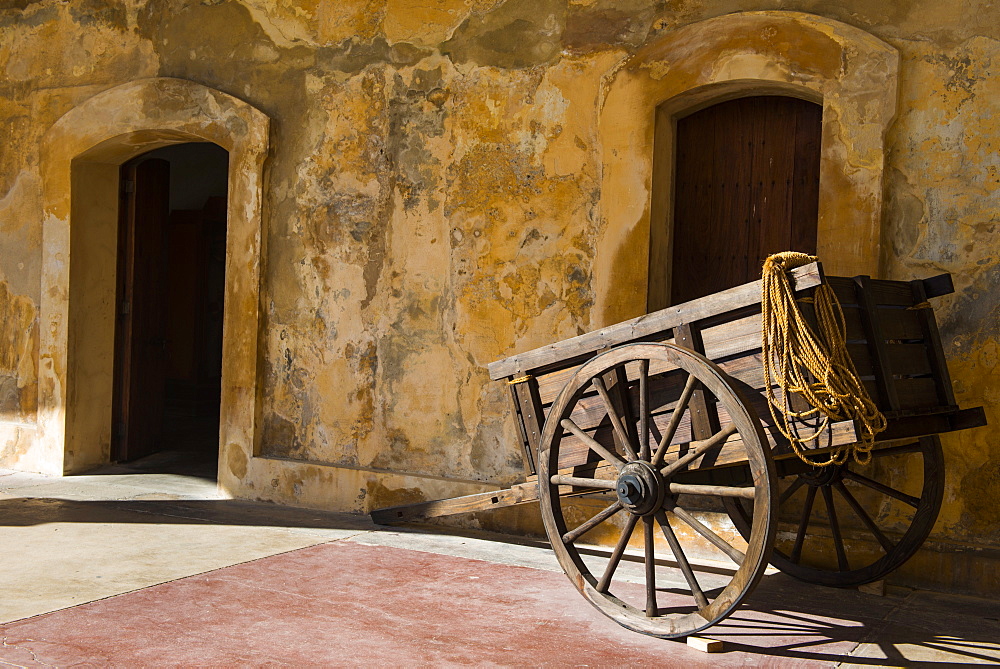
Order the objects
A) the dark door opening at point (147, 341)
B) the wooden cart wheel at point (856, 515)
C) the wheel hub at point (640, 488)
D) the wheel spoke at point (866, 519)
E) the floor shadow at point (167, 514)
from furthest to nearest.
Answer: the dark door opening at point (147, 341) < the floor shadow at point (167, 514) < the wheel spoke at point (866, 519) < the wooden cart wheel at point (856, 515) < the wheel hub at point (640, 488)

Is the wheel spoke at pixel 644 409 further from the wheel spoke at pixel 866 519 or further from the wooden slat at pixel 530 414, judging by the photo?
the wheel spoke at pixel 866 519

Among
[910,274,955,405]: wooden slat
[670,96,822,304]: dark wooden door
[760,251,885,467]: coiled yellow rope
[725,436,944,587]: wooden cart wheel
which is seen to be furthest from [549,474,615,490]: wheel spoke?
[670,96,822,304]: dark wooden door

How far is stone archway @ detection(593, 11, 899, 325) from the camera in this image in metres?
4.41

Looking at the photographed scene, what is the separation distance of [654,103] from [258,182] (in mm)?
2722

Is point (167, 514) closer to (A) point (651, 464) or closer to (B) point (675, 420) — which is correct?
(A) point (651, 464)

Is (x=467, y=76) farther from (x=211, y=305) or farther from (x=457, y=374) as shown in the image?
(x=211, y=305)

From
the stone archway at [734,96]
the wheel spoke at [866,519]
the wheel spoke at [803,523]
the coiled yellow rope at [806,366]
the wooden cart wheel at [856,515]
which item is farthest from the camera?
the stone archway at [734,96]

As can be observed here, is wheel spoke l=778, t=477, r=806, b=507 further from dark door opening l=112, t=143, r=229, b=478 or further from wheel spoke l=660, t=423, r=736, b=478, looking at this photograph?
dark door opening l=112, t=143, r=229, b=478

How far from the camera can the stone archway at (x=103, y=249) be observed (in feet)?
20.3

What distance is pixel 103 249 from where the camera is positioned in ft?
23.5

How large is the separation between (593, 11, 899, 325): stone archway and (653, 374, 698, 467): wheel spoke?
1.56 m

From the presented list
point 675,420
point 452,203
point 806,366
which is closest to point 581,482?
point 675,420

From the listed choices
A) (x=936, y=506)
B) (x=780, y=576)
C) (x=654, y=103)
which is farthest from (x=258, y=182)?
(x=936, y=506)

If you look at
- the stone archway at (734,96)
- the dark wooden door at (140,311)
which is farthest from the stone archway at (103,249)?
the stone archway at (734,96)
